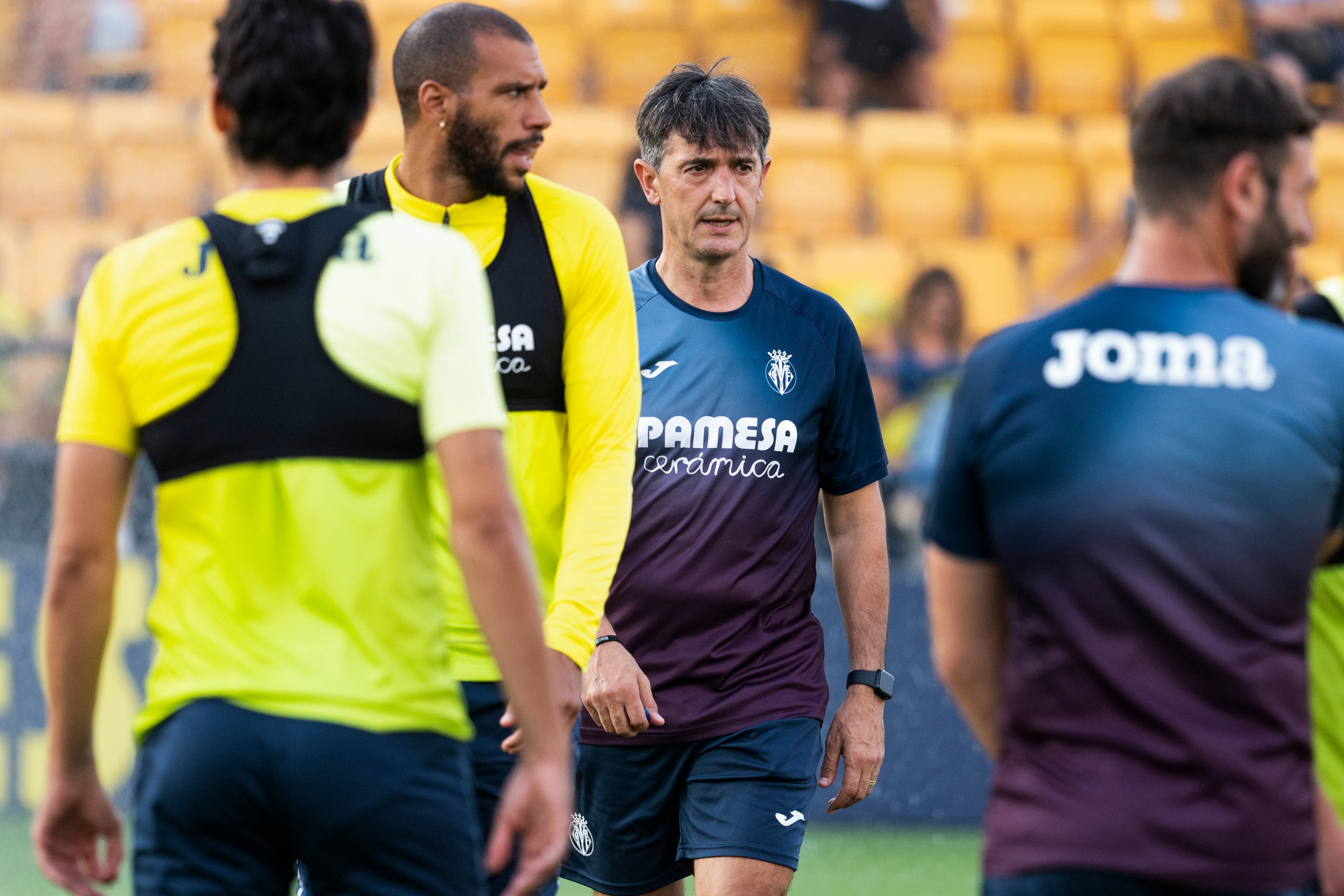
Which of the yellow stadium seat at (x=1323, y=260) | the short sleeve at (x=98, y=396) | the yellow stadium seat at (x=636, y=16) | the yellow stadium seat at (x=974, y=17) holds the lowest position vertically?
the short sleeve at (x=98, y=396)

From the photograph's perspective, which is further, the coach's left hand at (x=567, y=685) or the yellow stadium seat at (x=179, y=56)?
the yellow stadium seat at (x=179, y=56)

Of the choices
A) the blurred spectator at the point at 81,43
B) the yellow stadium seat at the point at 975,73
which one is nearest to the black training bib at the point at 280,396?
the blurred spectator at the point at 81,43

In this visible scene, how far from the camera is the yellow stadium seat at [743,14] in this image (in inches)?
405

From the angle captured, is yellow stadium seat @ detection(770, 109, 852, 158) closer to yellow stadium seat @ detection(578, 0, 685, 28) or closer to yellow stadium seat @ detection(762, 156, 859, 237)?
yellow stadium seat @ detection(762, 156, 859, 237)

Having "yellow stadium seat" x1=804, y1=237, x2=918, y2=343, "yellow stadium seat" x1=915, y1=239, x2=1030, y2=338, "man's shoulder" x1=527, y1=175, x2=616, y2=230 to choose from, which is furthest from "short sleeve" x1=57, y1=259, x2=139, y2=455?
"yellow stadium seat" x1=915, y1=239, x2=1030, y2=338

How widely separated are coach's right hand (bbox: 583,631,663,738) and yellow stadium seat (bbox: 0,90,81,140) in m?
7.31

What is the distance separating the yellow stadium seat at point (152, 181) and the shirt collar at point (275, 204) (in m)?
7.62

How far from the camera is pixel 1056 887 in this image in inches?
72.7

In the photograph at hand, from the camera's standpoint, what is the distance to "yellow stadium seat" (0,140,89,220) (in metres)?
9.22

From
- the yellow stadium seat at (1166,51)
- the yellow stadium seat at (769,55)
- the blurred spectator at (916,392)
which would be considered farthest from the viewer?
the yellow stadium seat at (1166,51)

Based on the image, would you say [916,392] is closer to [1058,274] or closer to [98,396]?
[1058,274]

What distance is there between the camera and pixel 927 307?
8727mm

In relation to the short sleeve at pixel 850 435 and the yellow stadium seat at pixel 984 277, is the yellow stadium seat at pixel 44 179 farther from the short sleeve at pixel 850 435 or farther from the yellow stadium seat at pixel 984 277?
the short sleeve at pixel 850 435

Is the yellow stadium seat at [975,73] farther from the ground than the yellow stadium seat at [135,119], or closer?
farther from the ground
